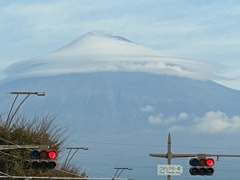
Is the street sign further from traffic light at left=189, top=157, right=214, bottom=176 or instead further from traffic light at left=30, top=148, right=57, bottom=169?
traffic light at left=30, top=148, right=57, bottom=169

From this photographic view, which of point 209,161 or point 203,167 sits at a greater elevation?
point 209,161

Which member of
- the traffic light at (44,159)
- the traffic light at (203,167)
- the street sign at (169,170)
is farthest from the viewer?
the street sign at (169,170)

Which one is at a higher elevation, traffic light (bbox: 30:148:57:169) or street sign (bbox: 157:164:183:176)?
street sign (bbox: 157:164:183:176)

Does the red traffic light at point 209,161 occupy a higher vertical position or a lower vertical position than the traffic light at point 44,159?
higher

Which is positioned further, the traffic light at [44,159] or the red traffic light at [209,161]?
the red traffic light at [209,161]

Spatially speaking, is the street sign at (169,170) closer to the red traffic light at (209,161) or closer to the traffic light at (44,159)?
the red traffic light at (209,161)

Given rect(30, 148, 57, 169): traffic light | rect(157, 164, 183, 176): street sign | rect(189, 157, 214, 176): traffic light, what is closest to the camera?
rect(30, 148, 57, 169): traffic light

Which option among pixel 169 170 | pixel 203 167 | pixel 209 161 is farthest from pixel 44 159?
pixel 209 161

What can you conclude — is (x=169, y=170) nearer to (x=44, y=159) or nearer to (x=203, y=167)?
(x=203, y=167)

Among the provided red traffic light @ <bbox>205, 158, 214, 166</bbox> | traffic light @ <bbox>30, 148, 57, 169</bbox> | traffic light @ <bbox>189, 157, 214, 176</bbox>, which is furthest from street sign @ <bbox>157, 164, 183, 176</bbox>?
traffic light @ <bbox>30, 148, 57, 169</bbox>

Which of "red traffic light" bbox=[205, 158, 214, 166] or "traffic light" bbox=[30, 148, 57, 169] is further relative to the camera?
"red traffic light" bbox=[205, 158, 214, 166]

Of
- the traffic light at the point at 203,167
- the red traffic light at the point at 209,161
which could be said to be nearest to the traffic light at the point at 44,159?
the traffic light at the point at 203,167

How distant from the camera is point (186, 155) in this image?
39.0 meters

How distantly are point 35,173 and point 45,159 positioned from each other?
2395 centimetres
